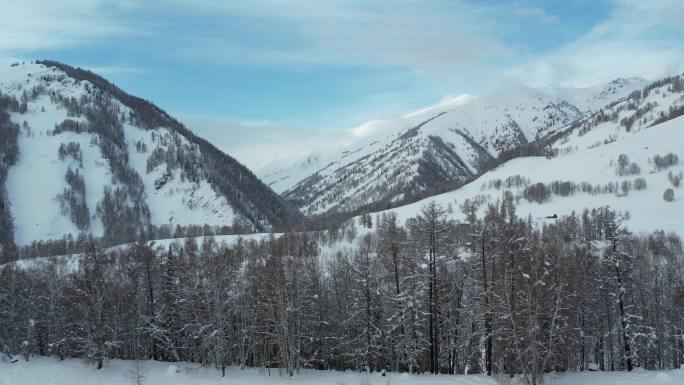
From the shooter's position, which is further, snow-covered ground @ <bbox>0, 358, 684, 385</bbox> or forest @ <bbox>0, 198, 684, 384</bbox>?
forest @ <bbox>0, 198, 684, 384</bbox>

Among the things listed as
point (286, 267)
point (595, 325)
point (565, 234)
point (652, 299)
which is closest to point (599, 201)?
point (565, 234)

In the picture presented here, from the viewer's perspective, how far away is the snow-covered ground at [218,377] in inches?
1441

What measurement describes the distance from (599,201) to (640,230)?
56.1 metres

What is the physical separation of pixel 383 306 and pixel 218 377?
1543 cm

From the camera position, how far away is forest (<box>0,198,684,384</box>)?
39469mm

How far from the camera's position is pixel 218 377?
140 ft

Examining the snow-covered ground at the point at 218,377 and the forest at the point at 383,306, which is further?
the forest at the point at 383,306

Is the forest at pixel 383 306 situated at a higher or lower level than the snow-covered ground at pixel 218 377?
higher

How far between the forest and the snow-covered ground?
1.43 m

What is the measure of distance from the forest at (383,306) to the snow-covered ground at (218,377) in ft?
4.68

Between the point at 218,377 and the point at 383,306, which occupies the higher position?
the point at 383,306

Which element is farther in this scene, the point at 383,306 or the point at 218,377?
the point at 383,306

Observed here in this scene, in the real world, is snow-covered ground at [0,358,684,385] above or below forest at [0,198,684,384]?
below

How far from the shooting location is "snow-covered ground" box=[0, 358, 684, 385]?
120 feet
